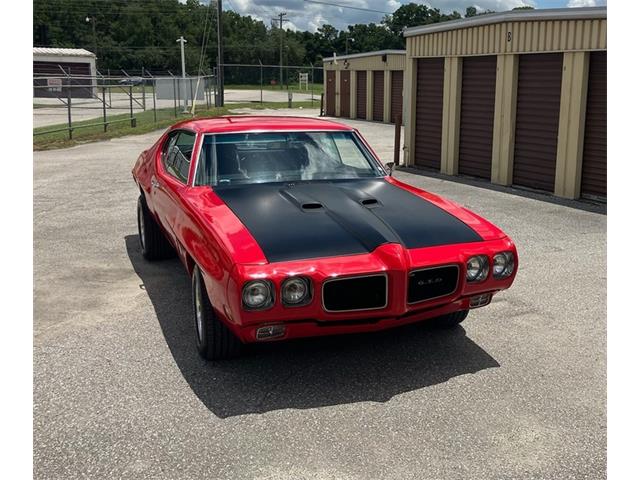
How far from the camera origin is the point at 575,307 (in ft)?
18.6

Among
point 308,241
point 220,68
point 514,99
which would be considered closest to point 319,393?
point 308,241

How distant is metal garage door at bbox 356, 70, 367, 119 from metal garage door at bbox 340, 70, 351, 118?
0.74 meters

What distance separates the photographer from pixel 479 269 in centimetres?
420

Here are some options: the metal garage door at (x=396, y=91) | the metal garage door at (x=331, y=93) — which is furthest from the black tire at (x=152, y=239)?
the metal garage door at (x=331, y=93)

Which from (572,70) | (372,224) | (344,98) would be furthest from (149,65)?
(372,224)

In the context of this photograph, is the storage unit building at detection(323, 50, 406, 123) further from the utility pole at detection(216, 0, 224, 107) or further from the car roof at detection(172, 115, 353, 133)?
the car roof at detection(172, 115, 353, 133)

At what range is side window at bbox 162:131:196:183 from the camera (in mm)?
5414

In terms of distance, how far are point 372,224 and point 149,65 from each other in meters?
94.8

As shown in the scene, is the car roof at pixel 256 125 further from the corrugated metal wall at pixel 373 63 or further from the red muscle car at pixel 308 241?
the corrugated metal wall at pixel 373 63

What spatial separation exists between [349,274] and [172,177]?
2.42 meters

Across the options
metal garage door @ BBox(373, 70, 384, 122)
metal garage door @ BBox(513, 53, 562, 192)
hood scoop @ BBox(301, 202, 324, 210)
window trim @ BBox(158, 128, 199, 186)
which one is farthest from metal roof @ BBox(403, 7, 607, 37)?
metal garage door @ BBox(373, 70, 384, 122)

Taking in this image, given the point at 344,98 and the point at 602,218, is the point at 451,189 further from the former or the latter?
the point at 344,98

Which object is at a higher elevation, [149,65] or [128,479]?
[149,65]

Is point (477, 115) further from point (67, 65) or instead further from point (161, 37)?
point (161, 37)
